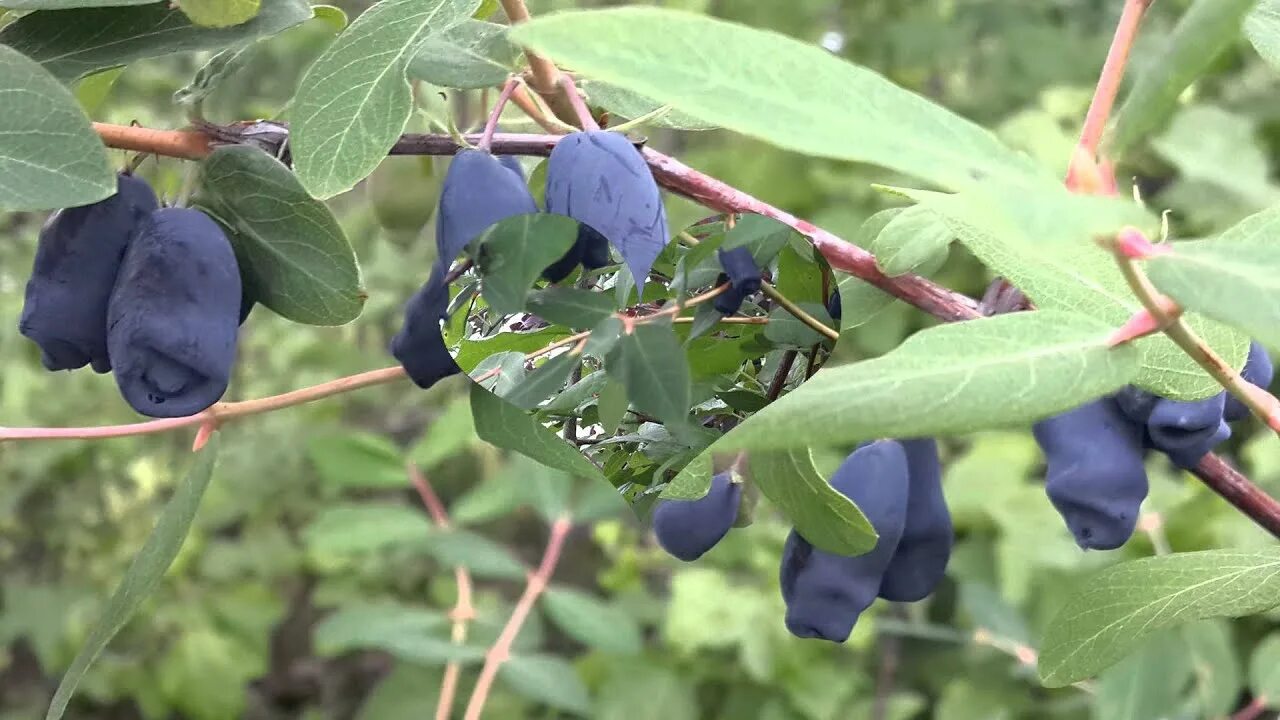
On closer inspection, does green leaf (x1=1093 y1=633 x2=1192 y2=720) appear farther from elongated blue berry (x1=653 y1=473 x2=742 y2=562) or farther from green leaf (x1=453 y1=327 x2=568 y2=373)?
green leaf (x1=453 y1=327 x2=568 y2=373)

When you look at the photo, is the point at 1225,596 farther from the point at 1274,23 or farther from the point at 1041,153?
the point at 1041,153

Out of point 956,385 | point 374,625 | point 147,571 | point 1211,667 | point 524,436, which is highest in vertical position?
point 956,385

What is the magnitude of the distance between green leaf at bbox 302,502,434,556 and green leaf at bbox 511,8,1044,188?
111 centimetres

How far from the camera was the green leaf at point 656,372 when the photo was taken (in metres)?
0.39

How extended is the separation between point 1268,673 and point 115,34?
978mm

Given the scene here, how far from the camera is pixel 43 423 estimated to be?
1.75 m

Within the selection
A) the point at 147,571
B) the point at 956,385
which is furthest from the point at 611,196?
the point at 147,571

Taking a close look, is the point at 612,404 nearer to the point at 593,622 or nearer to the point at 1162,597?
the point at 1162,597

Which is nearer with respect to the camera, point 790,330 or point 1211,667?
point 790,330

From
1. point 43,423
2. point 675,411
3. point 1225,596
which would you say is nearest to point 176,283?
point 675,411

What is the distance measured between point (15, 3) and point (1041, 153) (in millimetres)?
1381

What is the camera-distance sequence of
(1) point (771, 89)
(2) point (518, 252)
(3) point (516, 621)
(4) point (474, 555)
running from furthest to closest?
(4) point (474, 555), (3) point (516, 621), (2) point (518, 252), (1) point (771, 89)

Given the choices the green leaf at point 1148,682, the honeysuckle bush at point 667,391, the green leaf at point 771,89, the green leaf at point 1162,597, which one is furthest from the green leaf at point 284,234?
the green leaf at point 1148,682
